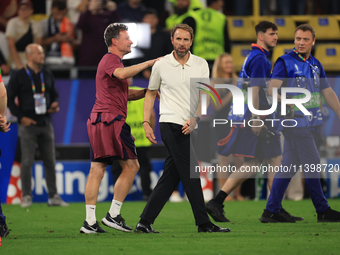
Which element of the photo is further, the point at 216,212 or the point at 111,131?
the point at 216,212

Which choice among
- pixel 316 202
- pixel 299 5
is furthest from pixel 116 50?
pixel 299 5

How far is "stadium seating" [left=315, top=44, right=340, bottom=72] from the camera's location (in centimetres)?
1221

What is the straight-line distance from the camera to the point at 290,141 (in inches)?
239

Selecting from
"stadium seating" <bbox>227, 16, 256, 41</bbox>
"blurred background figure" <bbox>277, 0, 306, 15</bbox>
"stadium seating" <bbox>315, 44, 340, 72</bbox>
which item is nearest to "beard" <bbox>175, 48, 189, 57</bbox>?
"stadium seating" <bbox>315, 44, 340, 72</bbox>

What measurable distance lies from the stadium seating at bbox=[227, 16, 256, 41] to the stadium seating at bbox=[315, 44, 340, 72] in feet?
5.09

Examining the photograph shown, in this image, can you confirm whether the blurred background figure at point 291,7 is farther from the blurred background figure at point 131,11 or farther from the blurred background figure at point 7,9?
the blurred background figure at point 7,9

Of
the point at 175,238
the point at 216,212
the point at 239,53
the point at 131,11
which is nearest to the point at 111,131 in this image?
the point at 175,238

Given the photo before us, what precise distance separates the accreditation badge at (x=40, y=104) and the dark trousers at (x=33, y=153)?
0.81 feet

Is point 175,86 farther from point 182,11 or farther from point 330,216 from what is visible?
point 182,11

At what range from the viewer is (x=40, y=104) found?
8570 mm

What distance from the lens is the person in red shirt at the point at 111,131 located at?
5.25 m

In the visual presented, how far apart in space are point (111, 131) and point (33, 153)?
12.1ft

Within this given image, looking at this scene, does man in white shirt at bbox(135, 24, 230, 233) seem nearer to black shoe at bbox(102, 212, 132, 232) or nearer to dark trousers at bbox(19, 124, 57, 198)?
black shoe at bbox(102, 212, 132, 232)

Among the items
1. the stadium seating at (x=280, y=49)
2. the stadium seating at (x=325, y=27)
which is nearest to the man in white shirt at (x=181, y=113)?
the stadium seating at (x=280, y=49)
